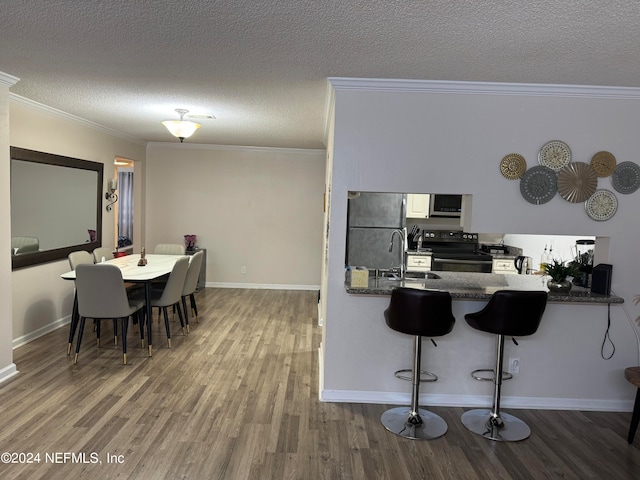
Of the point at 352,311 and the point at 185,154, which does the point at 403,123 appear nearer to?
the point at 352,311

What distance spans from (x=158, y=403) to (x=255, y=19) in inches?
104

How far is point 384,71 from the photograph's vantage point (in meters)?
3.00

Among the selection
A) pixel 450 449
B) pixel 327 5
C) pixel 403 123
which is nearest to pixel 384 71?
pixel 403 123

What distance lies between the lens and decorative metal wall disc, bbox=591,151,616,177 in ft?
10.6

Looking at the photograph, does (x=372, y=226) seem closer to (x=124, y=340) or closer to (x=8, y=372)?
(x=124, y=340)

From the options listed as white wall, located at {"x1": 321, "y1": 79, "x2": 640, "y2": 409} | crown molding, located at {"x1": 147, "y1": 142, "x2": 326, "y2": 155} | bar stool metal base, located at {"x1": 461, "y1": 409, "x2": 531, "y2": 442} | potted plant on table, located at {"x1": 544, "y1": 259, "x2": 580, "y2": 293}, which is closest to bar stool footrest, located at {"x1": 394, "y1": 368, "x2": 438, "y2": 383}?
white wall, located at {"x1": 321, "y1": 79, "x2": 640, "y2": 409}

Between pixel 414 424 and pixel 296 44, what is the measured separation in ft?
8.29

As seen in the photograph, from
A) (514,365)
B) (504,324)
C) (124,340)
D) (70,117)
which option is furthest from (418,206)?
(70,117)

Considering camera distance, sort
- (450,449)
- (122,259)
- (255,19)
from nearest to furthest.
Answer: (255,19) < (450,449) < (122,259)

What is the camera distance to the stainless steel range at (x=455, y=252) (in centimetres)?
577

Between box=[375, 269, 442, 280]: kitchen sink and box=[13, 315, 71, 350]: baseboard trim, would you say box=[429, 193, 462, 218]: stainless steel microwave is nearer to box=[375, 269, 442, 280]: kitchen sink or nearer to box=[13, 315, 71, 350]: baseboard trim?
box=[375, 269, 442, 280]: kitchen sink

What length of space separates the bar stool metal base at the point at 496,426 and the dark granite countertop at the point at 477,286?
33.2 inches

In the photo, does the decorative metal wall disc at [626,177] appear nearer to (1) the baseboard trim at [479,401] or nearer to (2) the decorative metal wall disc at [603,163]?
(2) the decorative metal wall disc at [603,163]

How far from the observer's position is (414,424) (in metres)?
3.03
